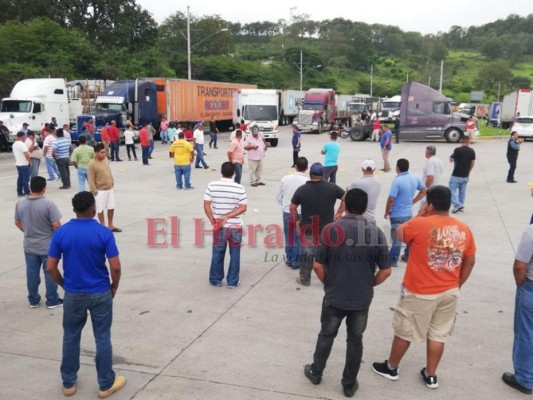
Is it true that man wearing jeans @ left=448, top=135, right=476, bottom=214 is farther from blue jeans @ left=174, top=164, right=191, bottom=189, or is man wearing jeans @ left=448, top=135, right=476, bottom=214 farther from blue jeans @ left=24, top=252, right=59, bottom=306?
blue jeans @ left=24, top=252, right=59, bottom=306

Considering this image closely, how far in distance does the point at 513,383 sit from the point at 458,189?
23.9 ft

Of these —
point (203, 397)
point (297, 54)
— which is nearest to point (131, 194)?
point (203, 397)

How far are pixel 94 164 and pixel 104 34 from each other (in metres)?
55.6

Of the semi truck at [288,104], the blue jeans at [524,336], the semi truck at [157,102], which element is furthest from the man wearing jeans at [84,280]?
the semi truck at [288,104]

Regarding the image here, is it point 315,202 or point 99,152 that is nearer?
point 315,202

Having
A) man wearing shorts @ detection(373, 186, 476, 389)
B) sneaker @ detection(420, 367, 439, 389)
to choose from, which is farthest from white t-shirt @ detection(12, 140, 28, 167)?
sneaker @ detection(420, 367, 439, 389)

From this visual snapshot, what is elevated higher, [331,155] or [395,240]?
[331,155]

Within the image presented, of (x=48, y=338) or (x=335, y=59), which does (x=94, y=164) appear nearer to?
(x=48, y=338)

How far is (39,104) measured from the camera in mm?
24938

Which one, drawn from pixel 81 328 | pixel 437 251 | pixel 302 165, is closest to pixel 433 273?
pixel 437 251

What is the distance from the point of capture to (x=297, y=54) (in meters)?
91.8

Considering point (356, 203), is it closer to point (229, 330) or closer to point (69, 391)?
point (229, 330)

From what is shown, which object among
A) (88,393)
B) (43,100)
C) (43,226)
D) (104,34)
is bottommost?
(88,393)

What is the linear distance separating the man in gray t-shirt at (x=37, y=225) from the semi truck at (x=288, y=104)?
40285 millimetres
